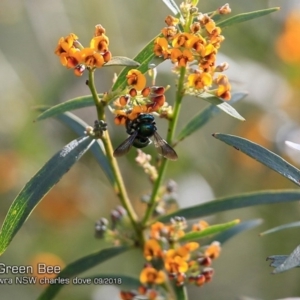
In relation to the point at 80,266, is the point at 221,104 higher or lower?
higher

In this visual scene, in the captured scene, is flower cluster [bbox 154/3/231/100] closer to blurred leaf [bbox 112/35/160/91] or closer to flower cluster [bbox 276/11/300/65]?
blurred leaf [bbox 112/35/160/91]

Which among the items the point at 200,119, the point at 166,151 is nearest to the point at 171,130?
the point at 166,151

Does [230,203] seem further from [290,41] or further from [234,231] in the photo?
[290,41]

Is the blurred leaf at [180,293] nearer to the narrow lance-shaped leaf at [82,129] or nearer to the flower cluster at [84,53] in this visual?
the narrow lance-shaped leaf at [82,129]

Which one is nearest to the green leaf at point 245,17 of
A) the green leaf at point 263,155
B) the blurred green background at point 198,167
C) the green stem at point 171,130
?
the green stem at point 171,130

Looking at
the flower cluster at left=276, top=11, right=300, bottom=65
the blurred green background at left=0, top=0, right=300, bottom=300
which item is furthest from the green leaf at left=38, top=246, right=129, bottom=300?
the flower cluster at left=276, top=11, right=300, bottom=65

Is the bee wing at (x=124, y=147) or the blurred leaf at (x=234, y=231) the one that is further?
the blurred leaf at (x=234, y=231)
